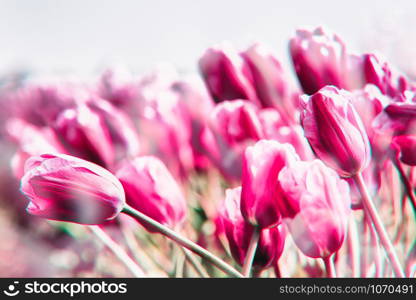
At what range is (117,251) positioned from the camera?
0.89 ft

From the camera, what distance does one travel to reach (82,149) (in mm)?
305

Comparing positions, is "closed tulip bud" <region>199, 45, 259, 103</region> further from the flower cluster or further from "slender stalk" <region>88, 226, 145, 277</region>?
"slender stalk" <region>88, 226, 145, 277</region>

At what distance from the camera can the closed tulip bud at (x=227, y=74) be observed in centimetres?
33

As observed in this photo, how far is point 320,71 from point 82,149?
0.18m

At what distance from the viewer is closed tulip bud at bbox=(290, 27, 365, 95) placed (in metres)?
0.30

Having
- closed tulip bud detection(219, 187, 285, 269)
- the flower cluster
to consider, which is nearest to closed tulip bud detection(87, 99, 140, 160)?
the flower cluster

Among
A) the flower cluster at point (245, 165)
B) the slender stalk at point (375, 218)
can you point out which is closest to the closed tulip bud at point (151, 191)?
the flower cluster at point (245, 165)

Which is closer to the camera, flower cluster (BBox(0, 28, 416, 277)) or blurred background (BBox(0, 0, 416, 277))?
flower cluster (BBox(0, 28, 416, 277))

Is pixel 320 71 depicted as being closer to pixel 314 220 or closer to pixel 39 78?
pixel 314 220

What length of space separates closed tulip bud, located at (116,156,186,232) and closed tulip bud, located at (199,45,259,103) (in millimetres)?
100

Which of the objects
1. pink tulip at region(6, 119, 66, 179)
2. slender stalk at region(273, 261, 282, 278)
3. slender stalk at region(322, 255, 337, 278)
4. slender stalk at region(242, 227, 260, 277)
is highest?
pink tulip at region(6, 119, 66, 179)

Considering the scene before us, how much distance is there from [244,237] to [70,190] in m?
0.10

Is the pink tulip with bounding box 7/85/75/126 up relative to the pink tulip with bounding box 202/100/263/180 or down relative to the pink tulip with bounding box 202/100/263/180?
up

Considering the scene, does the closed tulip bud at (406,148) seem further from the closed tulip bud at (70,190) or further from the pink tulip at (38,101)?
the pink tulip at (38,101)
